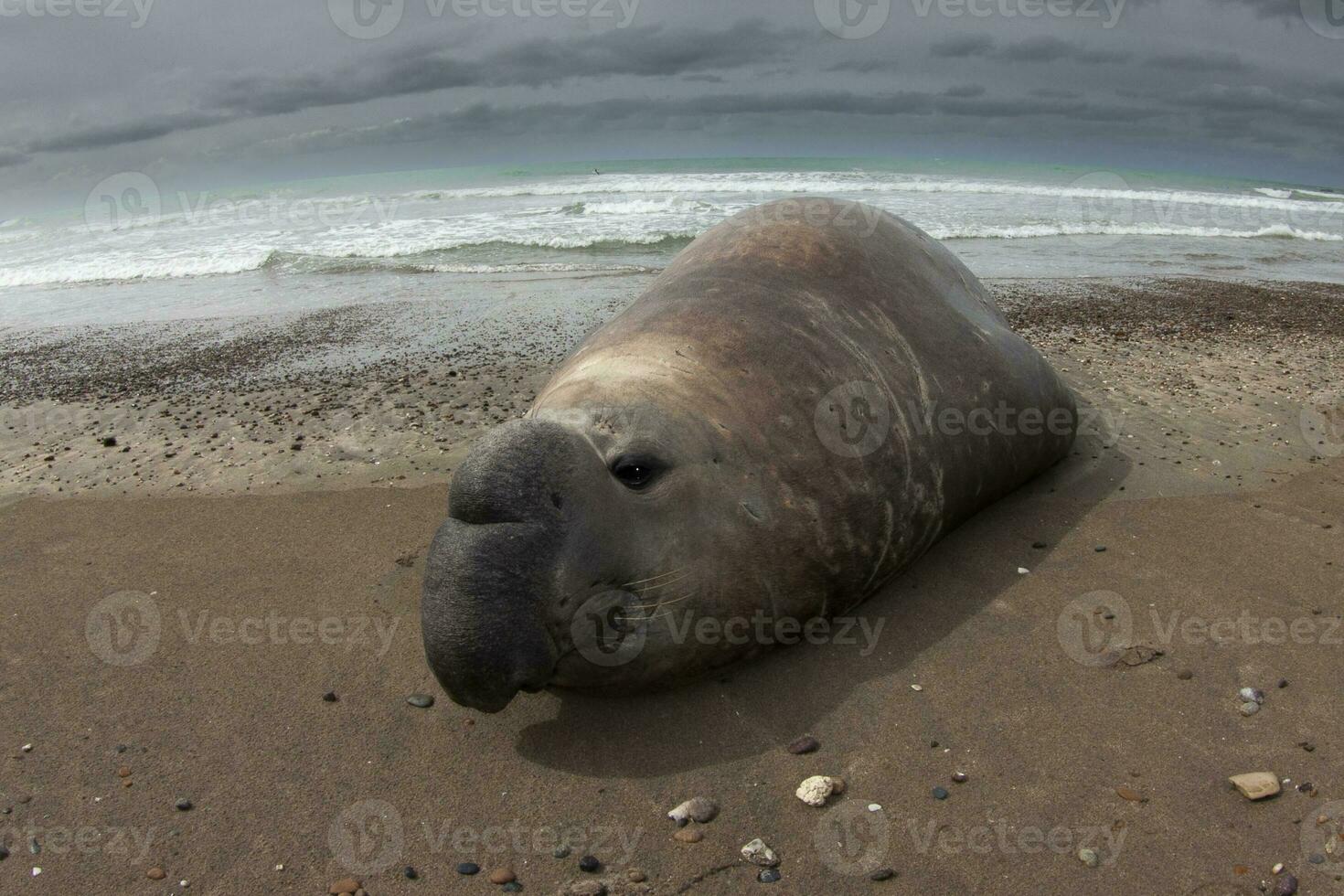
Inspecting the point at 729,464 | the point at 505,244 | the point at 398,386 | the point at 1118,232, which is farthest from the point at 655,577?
the point at 1118,232

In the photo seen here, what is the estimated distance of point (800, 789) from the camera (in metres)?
3.03

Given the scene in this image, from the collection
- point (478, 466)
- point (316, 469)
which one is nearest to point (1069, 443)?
point (478, 466)

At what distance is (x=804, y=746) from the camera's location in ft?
10.6

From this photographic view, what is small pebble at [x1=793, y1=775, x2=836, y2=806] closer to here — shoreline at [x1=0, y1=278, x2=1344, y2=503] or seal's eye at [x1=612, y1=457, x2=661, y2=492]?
seal's eye at [x1=612, y1=457, x2=661, y2=492]

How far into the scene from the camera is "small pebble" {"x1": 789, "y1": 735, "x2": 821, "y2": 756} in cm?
321

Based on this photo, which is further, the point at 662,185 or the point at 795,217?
the point at 662,185

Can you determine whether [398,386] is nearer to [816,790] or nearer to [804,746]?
[804,746]

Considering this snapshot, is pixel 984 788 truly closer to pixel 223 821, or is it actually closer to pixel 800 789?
pixel 800 789

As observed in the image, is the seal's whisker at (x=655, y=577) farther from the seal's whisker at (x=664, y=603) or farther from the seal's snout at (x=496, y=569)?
the seal's snout at (x=496, y=569)

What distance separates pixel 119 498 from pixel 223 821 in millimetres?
3348

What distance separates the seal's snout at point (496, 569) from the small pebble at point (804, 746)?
36.1 inches

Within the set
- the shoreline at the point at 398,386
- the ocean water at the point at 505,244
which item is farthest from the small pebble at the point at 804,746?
the ocean water at the point at 505,244

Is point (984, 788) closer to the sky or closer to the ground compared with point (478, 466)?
closer to the ground

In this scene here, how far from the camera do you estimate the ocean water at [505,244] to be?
13211 millimetres
